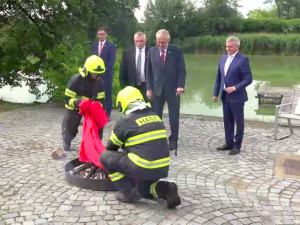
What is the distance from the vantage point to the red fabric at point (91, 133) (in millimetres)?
5008

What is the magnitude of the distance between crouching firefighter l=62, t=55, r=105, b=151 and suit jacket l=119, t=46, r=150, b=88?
1123mm

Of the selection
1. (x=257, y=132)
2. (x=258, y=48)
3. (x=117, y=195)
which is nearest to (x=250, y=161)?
(x=257, y=132)

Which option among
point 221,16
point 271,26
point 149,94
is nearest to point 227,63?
point 149,94

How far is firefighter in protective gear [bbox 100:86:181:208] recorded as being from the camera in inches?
159

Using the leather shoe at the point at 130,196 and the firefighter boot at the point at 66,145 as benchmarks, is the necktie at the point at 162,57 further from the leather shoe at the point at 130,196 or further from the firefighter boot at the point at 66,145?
the leather shoe at the point at 130,196

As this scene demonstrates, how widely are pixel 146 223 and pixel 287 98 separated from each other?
1001cm

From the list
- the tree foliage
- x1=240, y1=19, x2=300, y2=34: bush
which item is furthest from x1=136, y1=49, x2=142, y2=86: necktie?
x1=240, y1=19, x2=300, y2=34: bush

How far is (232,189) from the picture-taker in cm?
491

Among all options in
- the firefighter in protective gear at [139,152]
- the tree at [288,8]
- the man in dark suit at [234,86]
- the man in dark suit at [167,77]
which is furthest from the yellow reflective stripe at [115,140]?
the tree at [288,8]

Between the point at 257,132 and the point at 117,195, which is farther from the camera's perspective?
the point at 257,132

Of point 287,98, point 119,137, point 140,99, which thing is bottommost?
point 287,98

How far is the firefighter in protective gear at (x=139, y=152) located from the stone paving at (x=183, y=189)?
7.9 inches

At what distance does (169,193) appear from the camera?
4172 mm

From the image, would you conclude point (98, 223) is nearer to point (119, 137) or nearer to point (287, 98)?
point (119, 137)
